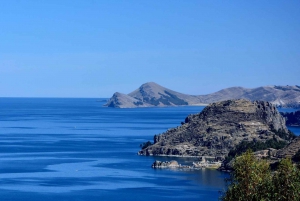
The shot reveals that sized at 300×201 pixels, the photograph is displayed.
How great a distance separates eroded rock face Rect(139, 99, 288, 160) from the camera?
109812 millimetres

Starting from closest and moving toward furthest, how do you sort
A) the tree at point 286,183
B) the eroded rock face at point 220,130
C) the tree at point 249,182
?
the tree at point 286,183 < the tree at point 249,182 < the eroded rock face at point 220,130

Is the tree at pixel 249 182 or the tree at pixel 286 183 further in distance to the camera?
the tree at pixel 249 182

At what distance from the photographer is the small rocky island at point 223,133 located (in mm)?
108500

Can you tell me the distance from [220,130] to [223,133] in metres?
1.42

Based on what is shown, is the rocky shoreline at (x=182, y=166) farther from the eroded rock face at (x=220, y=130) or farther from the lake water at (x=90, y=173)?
the eroded rock face at (x=220, y=130)

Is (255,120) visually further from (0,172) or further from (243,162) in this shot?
(243,162)

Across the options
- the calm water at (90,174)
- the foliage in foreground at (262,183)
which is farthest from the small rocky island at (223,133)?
the foliage in foreground at (262,183)

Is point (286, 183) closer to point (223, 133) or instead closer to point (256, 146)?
point (256, 146)

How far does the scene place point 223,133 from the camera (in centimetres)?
11444

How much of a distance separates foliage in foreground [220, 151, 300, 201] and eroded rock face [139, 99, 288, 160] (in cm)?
6730

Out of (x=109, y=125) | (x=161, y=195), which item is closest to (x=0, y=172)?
(x=161, y=195)

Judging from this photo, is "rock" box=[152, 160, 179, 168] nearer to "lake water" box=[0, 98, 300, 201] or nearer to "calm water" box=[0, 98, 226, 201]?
"lake water" box=[0, 98, 300, 201]

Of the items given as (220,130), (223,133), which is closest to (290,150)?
(223,133)

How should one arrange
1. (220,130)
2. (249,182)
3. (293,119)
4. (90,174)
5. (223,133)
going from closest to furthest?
1. (249,182)
2. (90,174)
3. (223,133)
4. (220,130)
5. (293,119)
